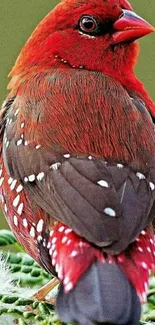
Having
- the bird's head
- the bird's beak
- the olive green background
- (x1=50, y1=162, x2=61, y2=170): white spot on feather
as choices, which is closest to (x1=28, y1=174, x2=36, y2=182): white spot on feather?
(x1=50, y1=162, x2=61, y2=170): white spot on feather

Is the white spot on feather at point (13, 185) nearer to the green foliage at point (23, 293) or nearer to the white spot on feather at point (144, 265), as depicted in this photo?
the green foliage at point (23, 293)

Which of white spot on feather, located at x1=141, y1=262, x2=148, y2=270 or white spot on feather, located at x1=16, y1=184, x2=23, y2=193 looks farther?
white spot on feather, located at x1=16, y1=184, x2=23, y2=193

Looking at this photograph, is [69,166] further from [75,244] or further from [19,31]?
[19,31]

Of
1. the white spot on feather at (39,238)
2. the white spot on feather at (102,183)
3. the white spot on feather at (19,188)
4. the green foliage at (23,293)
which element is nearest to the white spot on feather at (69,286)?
the green foliage at (23,293)

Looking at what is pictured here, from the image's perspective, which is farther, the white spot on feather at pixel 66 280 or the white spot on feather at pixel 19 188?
the white spot on feather at pixel 19 188

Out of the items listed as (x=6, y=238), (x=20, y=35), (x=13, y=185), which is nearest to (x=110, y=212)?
(x=13, y=185)

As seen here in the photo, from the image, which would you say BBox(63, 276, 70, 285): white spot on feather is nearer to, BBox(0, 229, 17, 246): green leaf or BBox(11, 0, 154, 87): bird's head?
BBox(0, 229, 17, 246): green leaf

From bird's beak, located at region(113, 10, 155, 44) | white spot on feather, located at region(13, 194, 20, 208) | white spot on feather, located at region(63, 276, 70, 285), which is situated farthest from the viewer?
bird's beak, located at region(113, 10, 155, 44)
